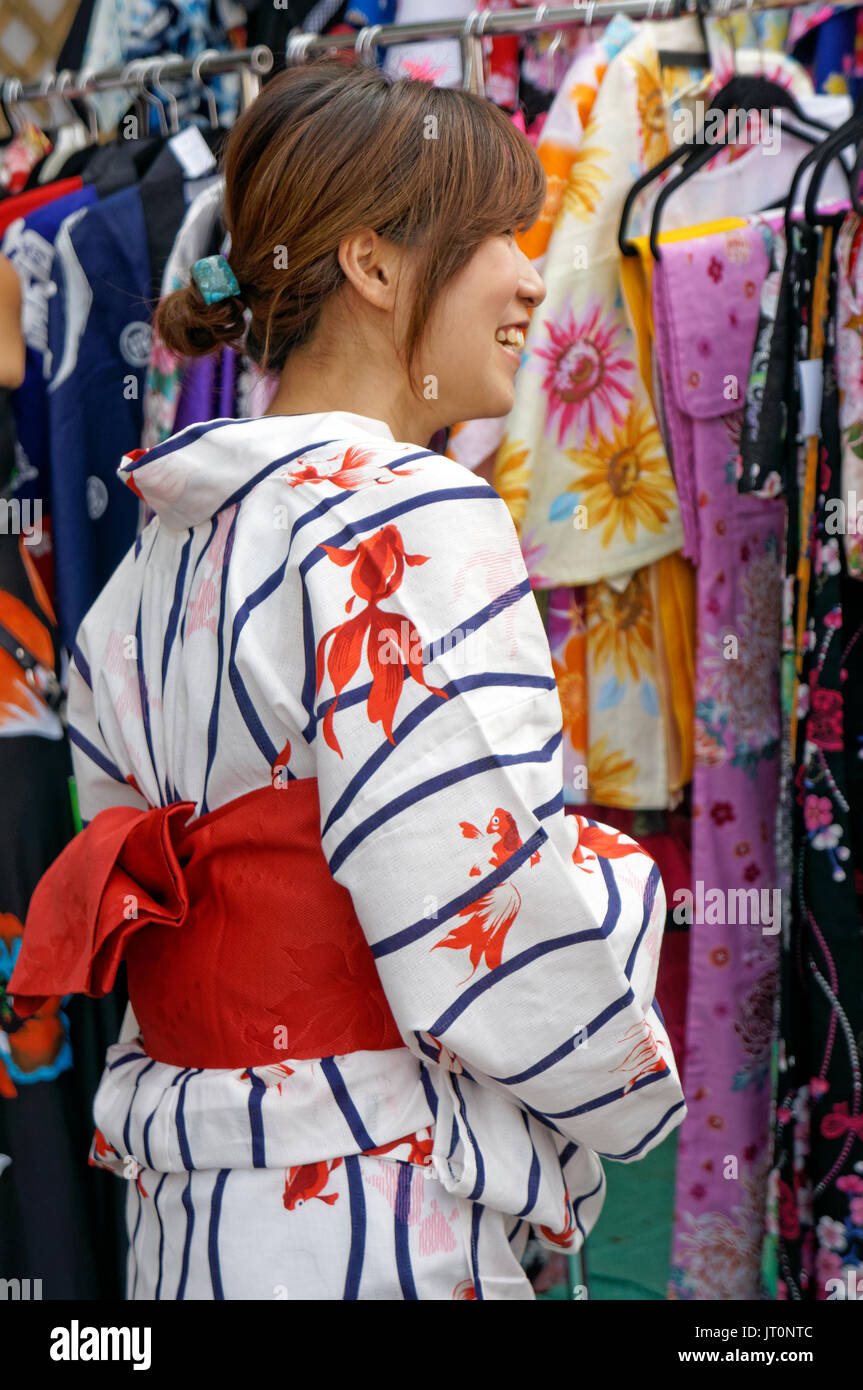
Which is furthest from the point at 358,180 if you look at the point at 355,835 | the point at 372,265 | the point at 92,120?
the point at 92,120

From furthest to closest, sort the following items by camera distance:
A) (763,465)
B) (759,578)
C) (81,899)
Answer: (759,578) → (763,465) → (81,899)

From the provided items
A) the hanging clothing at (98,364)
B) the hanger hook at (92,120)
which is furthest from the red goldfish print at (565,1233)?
the hanger hook at (92,120)

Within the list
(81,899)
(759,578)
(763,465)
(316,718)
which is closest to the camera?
(316,718)

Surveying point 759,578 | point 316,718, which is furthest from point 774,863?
point 316,718

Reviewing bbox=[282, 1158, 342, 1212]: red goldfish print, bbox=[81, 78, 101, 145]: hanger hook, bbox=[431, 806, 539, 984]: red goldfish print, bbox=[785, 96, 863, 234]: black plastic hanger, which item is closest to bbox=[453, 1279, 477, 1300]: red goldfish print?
bbox=[282, 1158, 342, 1212]: red goldfish print

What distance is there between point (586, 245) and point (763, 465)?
354 millimetres

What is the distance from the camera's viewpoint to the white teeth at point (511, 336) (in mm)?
958

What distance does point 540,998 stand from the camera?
0.75 meters

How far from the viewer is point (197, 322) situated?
0.99m

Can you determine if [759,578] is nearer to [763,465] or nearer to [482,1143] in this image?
[763,465]

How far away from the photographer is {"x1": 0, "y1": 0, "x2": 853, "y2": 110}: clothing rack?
1.34 metres

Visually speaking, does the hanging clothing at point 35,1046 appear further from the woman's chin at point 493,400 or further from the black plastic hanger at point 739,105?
the black plastic hanger at point 739,105

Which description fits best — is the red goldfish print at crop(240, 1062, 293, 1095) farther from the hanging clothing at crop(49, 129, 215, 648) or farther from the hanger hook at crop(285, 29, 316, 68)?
the hanger hook at crop(285, 29, 316, 68)

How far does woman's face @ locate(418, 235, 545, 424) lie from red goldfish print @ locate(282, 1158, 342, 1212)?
21.7 inches
